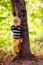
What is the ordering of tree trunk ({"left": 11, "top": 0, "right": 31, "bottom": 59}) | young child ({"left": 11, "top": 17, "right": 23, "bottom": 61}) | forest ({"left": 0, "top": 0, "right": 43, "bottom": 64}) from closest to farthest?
young child ({"left": 11, "top": 17, "right": 23, "bottom": 61}), tree trunk ({"left": 11, "top": 0, "right": 31, "bottom": 59}), forest ({"left": 0, "top": 0, "right": 43, "bottom": 64})

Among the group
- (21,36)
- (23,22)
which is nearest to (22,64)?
(21,36)

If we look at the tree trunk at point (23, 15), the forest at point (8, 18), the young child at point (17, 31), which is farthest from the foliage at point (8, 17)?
the young child at point (17, 31)

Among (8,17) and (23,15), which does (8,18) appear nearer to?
(8,17)

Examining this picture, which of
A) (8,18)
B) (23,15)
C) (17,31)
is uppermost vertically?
(23,15)

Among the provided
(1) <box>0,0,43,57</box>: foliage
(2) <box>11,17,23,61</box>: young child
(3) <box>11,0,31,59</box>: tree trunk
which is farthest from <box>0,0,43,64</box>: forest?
→ (2) <box>11,17,23,61</box>: young child

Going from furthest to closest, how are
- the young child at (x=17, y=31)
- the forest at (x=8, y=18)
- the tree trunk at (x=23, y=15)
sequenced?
the forest at (x=8, y=18) → the tree trunk at (x=23, y=15) → the young child at (x=17, y=31)

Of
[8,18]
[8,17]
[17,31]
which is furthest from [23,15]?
[8,18]

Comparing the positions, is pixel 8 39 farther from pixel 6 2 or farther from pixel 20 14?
pixel 20 14

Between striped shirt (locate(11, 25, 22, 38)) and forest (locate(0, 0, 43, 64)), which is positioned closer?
striped shirt (locate(11, 25, 22, 38))

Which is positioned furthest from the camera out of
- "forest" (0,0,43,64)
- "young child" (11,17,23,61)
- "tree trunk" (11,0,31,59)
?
"forest" (0,0,43,64)

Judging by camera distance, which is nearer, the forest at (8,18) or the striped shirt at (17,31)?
the striped shirt at (17,31)

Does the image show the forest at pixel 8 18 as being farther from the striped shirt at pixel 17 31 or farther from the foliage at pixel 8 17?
the striped shirt at pixel 17 31

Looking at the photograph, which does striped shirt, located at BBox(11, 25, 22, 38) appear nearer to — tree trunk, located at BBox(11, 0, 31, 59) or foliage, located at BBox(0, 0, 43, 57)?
tree trunk, located at BBox(11, 0, 31, 59)

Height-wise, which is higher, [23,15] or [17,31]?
Answer: [23,15]
